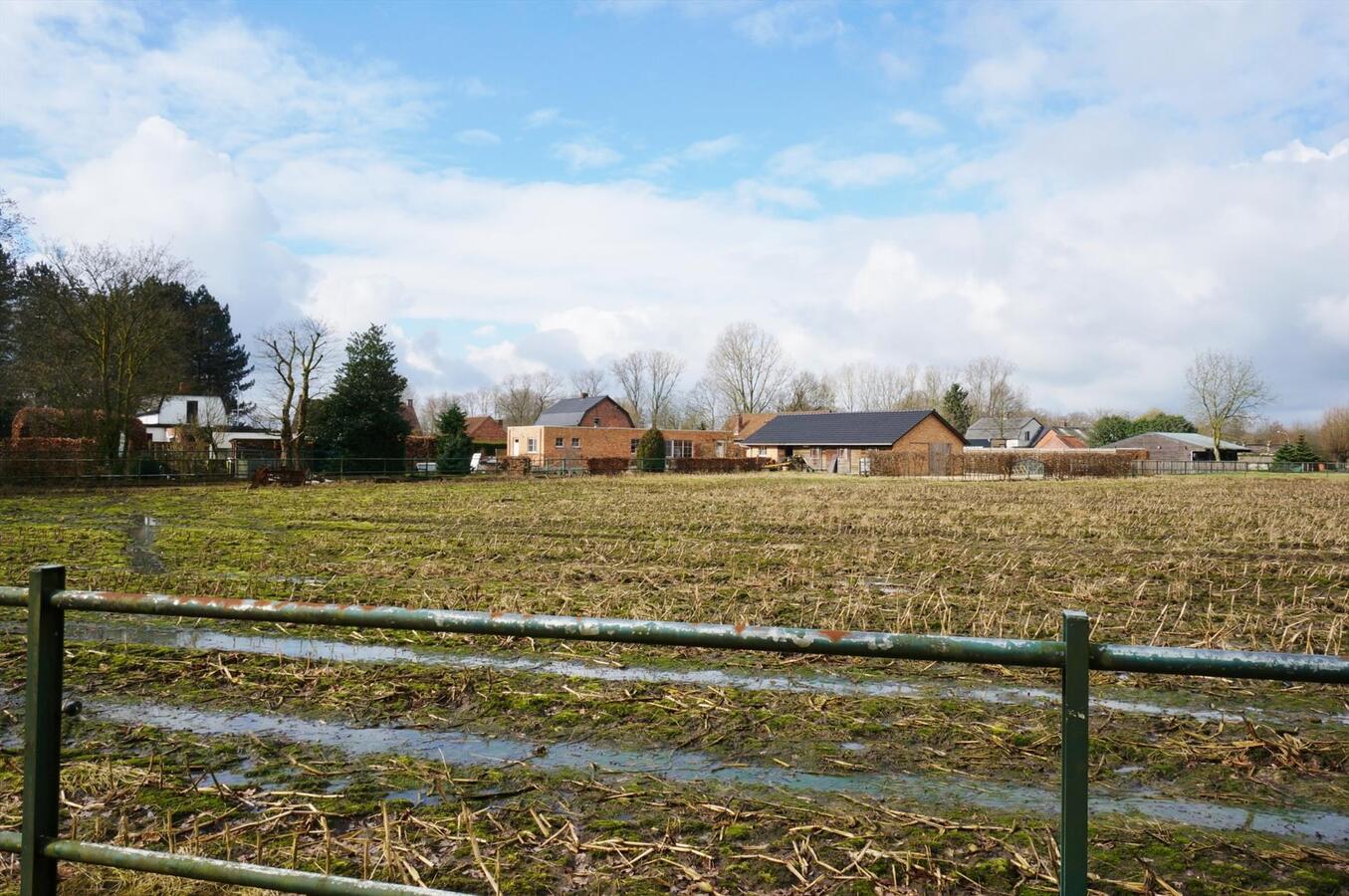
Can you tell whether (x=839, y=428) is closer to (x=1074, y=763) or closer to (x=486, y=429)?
(x=486, y=429)

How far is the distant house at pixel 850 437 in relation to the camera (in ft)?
230

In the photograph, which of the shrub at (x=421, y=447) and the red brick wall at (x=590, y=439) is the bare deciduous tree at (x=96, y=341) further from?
the red brick wall at (x=590, y=439)

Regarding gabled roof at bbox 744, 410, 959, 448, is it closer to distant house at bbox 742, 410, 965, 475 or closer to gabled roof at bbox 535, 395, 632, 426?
distant house at bbox 742, 410, 965, 475

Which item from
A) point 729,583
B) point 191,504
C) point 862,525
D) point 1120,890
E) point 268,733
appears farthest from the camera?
point 191,504

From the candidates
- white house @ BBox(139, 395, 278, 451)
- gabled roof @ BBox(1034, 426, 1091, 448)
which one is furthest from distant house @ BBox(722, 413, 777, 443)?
gabled roof @ BBox(1034, 426, 1091, 448)

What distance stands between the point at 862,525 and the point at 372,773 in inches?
621

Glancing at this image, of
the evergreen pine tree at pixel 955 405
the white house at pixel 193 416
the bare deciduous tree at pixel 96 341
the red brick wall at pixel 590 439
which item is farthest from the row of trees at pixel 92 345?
the evergreen pine tree at pixel 955 405

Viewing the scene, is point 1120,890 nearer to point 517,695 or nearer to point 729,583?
point 517,695

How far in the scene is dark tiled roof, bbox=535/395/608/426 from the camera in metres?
82.9

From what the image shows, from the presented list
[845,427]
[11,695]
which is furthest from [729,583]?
[845,427]

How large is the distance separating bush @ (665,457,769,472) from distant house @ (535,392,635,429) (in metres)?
18.6

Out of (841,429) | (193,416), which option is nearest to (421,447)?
(193,416)

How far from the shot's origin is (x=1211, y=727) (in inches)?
229

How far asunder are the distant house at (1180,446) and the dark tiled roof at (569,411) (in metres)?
59.0
